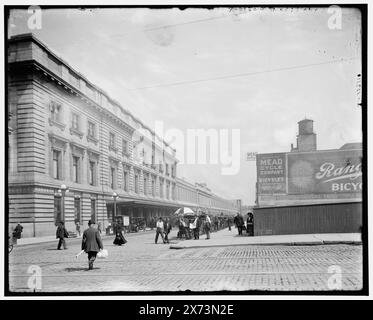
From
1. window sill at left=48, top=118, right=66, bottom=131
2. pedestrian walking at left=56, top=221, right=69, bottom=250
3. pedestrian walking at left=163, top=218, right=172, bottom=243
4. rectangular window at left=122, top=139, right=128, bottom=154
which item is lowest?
pedestrian walking at left=163, top=218, right=172, bottom=243

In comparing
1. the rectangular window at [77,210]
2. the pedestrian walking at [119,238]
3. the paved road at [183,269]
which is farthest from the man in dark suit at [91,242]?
the pedestrian walking at [119,238]

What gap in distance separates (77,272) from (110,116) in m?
4.42

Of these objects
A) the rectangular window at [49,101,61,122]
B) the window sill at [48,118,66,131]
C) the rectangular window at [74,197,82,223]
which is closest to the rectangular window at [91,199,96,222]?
the rectangular window at [74,197,82,223]

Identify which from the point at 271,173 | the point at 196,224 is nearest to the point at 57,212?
the point at 271,173

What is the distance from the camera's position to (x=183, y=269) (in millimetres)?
11344

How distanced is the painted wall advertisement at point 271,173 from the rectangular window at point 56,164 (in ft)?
18.4

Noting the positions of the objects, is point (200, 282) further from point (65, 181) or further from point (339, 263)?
point (65, 181)

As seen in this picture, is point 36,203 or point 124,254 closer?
point 36,203

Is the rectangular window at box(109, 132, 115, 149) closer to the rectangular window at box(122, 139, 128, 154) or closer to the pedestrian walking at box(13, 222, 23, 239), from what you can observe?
the rectangular window at box(122, 139, 128, 154)

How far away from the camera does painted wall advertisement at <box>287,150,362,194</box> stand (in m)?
11.5

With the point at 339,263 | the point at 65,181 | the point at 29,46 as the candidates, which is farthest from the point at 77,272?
the point at 339,263

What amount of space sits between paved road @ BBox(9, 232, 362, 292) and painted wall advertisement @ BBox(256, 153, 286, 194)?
2.07 meters

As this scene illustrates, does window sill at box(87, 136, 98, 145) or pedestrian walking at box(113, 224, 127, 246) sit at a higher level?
window sill at box(87, 136, 98, 145)

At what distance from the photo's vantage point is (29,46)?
435 inches
